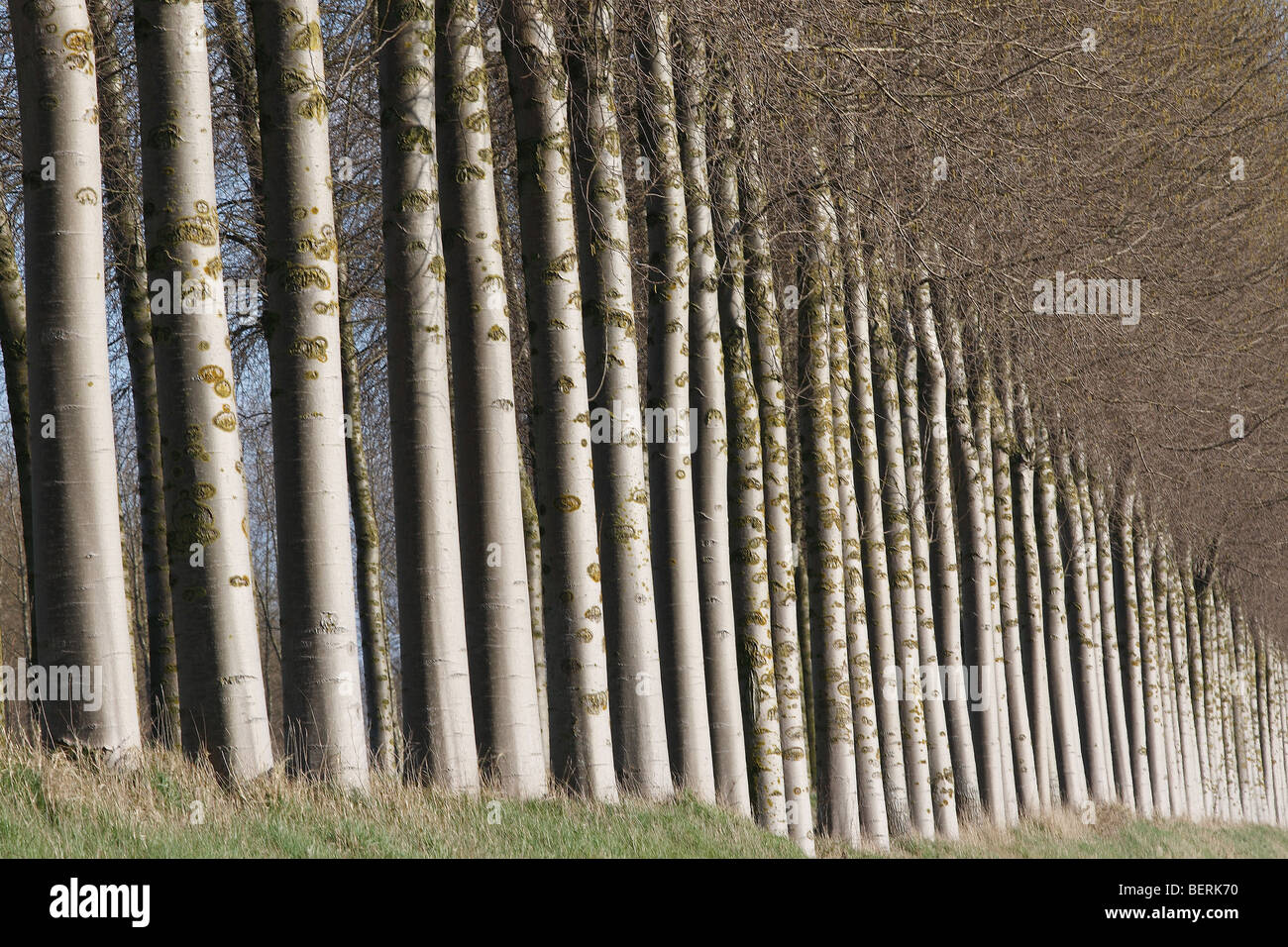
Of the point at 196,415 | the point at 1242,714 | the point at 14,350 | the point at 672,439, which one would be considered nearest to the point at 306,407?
the point at 196,415

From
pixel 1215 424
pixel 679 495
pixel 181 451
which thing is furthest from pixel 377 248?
pixel 1215 424

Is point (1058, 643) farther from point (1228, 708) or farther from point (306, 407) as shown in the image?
point (1228, 708)

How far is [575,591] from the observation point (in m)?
8.55

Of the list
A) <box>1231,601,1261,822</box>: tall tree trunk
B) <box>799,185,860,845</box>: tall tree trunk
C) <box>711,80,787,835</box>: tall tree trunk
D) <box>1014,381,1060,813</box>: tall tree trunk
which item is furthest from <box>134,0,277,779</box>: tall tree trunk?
<box>1231,601,1261,822</box>: tall tree trunk

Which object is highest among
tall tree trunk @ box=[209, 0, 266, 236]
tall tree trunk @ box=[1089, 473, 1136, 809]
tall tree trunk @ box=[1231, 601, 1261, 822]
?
tall tree trunk @ box=[209, 0, 266, 236]

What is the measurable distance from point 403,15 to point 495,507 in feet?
9.67

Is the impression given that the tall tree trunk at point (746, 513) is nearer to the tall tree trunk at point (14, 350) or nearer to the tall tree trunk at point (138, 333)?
the tall tree trunk at point (138, 333)

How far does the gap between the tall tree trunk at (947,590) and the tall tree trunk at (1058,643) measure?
4.64 m

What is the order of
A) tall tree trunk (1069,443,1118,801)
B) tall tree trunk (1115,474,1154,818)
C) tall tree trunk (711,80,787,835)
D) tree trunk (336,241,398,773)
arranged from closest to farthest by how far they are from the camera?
tall tree trunk (711,80,787,835) < tree trunk (336,241,398,773) < tall tree trunk (1069,443,1118,801) < tall tree trunk (1115,474,1154,818)

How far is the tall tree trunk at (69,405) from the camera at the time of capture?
639 cm

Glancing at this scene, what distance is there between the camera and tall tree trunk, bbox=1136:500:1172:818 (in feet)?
84.1

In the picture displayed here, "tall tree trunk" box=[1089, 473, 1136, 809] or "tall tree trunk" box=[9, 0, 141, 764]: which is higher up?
"tall tree trunk" box=[9, 0, 141, 764]

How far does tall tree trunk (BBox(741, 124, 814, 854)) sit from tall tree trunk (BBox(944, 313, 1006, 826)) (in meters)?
5.58

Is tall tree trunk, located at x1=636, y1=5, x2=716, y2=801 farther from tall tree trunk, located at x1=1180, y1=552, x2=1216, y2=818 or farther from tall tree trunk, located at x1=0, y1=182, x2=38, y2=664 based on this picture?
tall tree trunk, located at x1=1180, y1=552, x2=1216, y2=818
